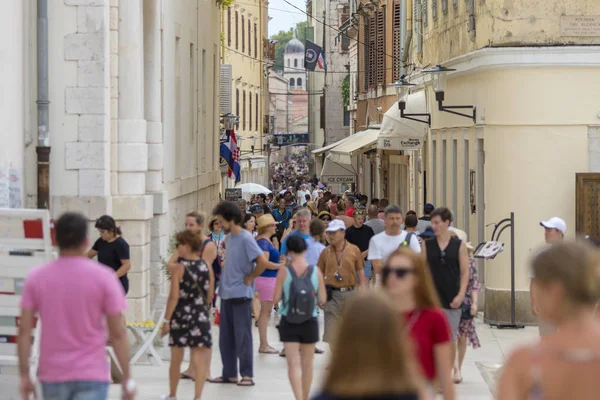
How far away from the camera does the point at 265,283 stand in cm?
1630

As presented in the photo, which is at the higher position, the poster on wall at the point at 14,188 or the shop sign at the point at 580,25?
the shop sign at the point at 580,25

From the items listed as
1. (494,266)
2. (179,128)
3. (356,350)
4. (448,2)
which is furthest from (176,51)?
(356,350)

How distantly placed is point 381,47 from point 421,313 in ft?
113

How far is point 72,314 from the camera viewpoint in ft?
22.9

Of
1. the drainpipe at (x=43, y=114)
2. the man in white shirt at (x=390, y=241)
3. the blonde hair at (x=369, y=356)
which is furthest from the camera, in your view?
the drainpipe at (x=43, y=114)

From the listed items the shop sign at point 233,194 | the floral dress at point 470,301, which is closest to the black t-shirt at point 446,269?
the floral dress at point 470,301

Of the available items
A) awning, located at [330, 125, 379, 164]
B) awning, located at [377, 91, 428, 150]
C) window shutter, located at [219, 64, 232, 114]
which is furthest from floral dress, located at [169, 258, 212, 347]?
window shutter, located at [219, 64, 232, 114]

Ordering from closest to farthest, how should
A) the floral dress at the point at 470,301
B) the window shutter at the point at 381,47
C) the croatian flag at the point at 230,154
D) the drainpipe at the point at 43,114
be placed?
the floral dress at the point at 470,301
the drainpipe at the point at 43,114
the croatian flag at the point at 230,154
the window shutter at the point at 381,47

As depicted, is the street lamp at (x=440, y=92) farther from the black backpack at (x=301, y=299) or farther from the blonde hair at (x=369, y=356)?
the blonde hair at (x=369, y=356)

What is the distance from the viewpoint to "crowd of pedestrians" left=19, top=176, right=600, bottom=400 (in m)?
4.55

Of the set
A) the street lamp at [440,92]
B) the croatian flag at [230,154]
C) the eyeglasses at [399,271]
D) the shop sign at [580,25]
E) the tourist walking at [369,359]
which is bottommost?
the tourist walking at [369,359]

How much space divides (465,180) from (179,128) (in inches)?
197

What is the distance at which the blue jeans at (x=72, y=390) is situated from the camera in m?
7.02

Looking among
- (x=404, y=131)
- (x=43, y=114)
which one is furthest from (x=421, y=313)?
(x=404, y=131)
